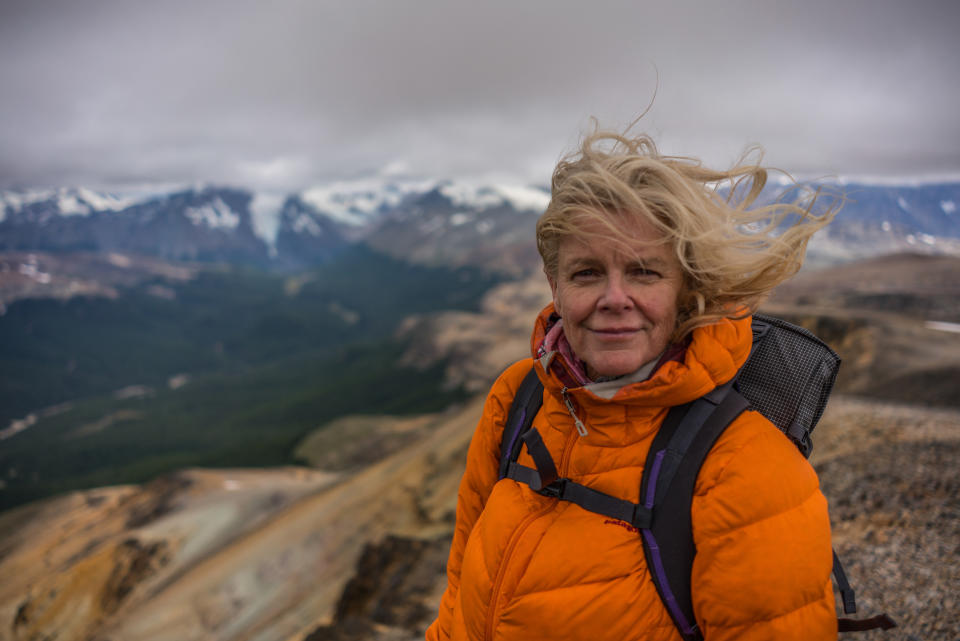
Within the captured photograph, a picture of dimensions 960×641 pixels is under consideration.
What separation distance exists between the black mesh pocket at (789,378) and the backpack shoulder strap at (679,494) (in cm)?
39

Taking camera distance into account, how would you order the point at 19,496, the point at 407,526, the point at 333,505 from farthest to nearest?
the point at 19,496 < the point at 333,505 < the point at 407,526

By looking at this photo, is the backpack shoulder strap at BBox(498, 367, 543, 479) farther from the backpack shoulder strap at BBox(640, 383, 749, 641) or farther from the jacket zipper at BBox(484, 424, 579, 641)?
the backpack shoulder strap at BBox(640, 383, 749, 641)

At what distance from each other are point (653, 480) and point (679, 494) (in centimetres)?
14

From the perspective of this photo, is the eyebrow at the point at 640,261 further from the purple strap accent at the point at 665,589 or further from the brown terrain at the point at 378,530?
the brown terrain at the point at 378,530

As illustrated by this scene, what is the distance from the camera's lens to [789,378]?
288cm

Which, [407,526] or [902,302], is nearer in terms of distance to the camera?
[407,526]

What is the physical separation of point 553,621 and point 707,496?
107 cm

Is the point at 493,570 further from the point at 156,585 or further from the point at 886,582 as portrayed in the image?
the point at 156,585

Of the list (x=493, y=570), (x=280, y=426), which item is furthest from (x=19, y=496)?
(x=493, y=570)

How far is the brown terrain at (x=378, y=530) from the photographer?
7266 mm

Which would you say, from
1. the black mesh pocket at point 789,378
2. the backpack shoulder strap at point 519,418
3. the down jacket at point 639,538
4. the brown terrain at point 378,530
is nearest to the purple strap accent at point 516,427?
the backpack shoulder strap at point 519,418

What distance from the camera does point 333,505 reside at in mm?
31797

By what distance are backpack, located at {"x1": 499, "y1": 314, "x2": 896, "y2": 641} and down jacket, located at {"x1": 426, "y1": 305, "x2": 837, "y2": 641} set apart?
0.22 feet

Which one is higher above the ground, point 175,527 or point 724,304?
point 724,304
